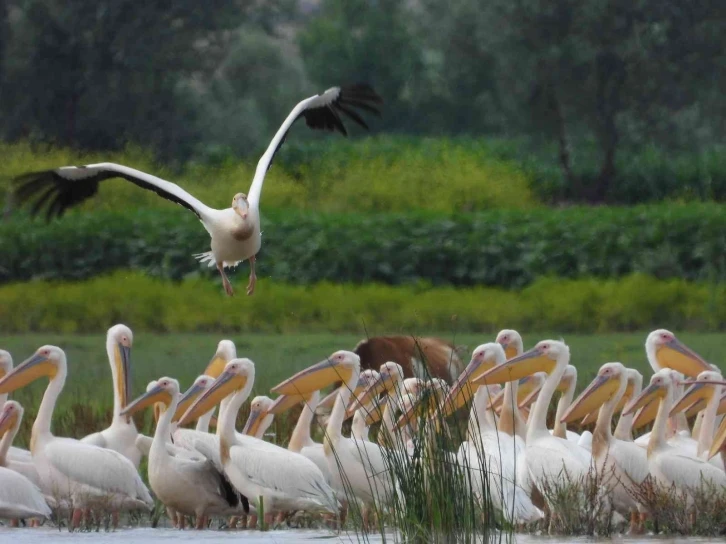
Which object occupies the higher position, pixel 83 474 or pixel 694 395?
pixel 694 395

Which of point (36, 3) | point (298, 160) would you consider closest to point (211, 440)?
point (298, 160)

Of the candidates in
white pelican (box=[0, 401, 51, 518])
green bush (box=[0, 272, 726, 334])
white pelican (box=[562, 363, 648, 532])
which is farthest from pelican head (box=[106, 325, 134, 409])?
green bush (box=[0, 272, 726, 334])

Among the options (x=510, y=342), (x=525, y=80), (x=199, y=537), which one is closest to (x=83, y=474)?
(x=199, y=537)

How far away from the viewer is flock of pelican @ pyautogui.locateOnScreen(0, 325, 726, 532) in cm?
754

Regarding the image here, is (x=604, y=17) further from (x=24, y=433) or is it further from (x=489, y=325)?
(x=24, y=433)

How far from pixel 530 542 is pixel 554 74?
70.5ft

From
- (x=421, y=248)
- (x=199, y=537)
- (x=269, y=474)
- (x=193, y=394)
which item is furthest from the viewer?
(x=421, y=248)

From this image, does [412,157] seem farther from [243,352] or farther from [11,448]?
[11,448]

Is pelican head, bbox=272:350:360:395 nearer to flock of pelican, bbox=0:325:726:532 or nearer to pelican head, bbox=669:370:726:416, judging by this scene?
flock of pelican, bbox=0:325:726:532

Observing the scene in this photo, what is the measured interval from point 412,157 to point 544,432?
18.7 metres

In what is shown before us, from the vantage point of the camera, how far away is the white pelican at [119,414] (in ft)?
28.5

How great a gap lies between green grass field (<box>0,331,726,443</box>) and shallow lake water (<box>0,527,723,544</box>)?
3384 mm

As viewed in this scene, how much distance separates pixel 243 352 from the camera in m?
16.1

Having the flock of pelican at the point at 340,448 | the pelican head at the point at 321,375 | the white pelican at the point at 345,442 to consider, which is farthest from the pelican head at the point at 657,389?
the pelican head at the point at 321,375
